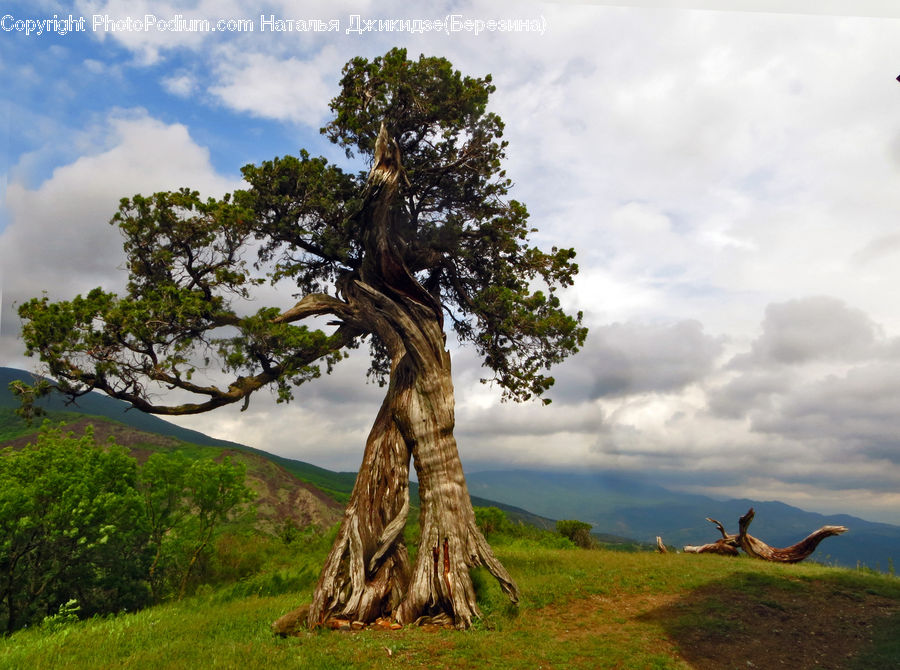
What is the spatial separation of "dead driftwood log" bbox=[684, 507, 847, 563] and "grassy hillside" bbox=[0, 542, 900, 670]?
194 inches

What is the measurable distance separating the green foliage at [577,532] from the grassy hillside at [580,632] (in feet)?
28.1

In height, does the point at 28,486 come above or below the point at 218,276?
below

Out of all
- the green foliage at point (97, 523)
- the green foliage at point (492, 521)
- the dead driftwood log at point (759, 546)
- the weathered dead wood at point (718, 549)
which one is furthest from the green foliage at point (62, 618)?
the weathered dead wood at point (718, 549)

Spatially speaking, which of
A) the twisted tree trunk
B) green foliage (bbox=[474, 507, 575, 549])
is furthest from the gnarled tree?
green foliage (bbox=[474, 507, 575, 549])

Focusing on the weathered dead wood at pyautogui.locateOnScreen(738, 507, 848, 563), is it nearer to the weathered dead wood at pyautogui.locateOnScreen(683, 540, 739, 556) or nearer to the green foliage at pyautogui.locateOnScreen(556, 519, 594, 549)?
the weathered dead wood at pyautogui.locateOnScreen(683, 540, 739, 556)

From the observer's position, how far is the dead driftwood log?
18625 mm

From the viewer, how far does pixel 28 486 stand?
12.5 metres

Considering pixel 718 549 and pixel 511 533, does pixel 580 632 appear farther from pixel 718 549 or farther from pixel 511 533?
pixel 718 549

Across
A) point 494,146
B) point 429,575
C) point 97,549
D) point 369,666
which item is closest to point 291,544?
point 97,549

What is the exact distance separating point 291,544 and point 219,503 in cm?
591

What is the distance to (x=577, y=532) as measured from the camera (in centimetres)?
2328

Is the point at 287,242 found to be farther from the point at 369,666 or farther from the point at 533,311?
the point at 369,666

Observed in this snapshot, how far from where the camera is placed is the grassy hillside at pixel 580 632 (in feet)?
27.9

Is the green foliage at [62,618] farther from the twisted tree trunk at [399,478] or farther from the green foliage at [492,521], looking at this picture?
the green foliage at [492,521]
